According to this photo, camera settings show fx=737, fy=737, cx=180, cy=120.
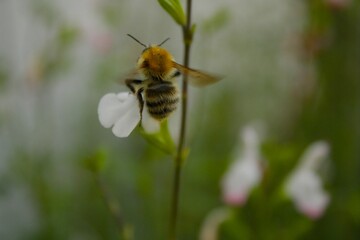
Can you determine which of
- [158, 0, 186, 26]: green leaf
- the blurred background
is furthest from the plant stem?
the blurred background

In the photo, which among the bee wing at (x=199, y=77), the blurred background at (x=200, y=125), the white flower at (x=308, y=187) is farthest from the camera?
the blurred background at (x=200, y=125)

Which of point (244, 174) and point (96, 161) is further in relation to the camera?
point (244, 174)

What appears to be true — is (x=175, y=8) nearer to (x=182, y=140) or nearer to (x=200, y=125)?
(x=182, y=140)

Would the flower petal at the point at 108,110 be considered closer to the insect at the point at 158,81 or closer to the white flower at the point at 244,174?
the insect at the point at 158,81

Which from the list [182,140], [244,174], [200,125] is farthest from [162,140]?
[200,125]

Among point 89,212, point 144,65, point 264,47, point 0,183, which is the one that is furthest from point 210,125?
point 144,65

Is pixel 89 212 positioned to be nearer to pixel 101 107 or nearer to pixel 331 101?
pixel 331 101

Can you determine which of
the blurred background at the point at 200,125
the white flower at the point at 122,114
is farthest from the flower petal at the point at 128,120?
the blurred background at the point at 200,125
